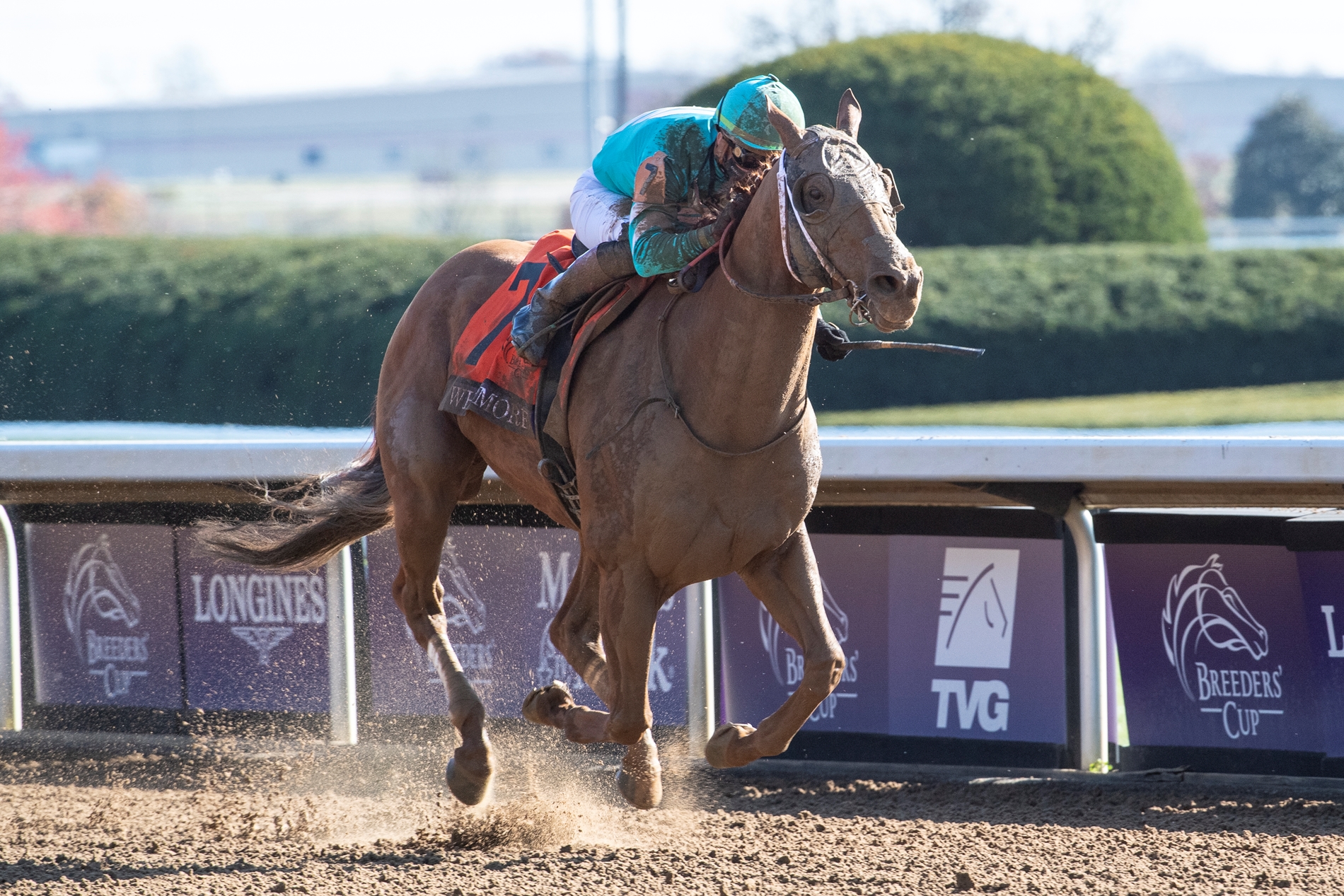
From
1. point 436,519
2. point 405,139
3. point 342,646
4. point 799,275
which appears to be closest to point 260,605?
point 342,646

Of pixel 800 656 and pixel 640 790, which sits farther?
pixel 800 656

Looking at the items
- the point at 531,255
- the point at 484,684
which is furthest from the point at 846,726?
the point at 531,255

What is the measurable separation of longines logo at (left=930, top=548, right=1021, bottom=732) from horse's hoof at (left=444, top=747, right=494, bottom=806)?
1.75 metres

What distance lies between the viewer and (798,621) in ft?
10.8

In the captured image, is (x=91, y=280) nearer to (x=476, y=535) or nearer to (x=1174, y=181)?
(x=476, y=535)

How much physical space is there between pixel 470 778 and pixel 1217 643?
257 centimetres

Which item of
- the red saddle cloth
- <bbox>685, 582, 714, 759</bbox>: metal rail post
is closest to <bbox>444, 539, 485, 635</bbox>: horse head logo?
<bbox>685, 582, 714, 759</bbox>: metal rail post

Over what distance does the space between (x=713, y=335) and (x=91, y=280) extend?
12719mm

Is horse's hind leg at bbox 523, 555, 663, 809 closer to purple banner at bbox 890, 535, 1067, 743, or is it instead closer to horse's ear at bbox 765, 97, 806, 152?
horse's ear at bbox 765, 97, 806, 152

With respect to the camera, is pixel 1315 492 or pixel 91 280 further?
pixel 91 280

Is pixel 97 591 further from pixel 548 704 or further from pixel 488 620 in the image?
pixel 548 704

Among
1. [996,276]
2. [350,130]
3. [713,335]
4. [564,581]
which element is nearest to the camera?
[713,335]

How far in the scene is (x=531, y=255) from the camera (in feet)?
12.9

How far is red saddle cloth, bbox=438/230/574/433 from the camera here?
3641 millimetres
